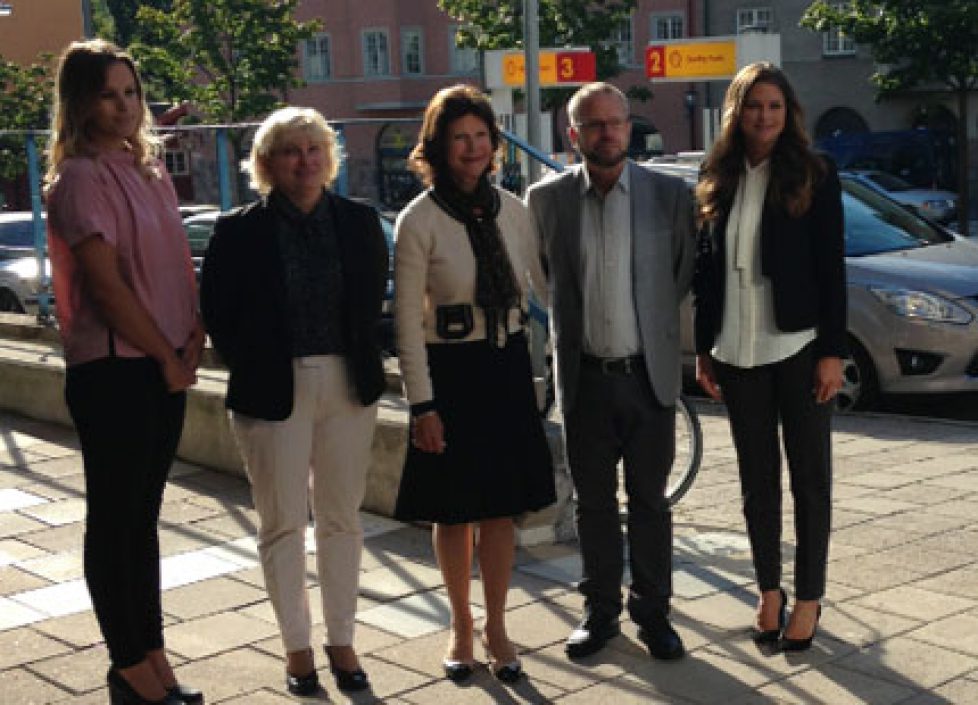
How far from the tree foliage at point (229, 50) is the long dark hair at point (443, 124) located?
35.3m

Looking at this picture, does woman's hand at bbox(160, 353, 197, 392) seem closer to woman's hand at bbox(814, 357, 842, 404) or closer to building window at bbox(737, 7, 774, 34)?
woman's hand at bbox(814, 357, 842, 404)

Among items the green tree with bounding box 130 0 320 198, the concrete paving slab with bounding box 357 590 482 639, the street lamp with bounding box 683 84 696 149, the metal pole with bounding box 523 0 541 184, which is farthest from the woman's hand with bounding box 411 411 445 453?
the street lamp with bounding box 683 84 696 149

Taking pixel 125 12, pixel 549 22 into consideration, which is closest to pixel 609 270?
pixel 549 22

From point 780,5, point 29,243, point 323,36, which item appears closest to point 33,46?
point 323,36

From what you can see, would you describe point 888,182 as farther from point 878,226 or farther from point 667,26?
point 878,226

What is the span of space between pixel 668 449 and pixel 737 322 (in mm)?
474

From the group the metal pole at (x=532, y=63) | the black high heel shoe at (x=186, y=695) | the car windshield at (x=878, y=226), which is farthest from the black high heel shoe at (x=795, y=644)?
the car windshield at (x=878, y=226)

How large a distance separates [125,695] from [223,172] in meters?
5.42

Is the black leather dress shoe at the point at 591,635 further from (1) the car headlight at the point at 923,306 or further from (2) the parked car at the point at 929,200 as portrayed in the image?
(2) the parked car at the point at 929,200

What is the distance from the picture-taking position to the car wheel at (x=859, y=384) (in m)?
10.5

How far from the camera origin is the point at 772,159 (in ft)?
17.0

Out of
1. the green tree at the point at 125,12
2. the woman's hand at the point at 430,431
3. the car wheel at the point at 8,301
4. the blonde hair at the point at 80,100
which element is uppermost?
the green tree at the point at 125,12

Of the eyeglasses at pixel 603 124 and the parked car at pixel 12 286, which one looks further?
the parked car at pixel 12 286

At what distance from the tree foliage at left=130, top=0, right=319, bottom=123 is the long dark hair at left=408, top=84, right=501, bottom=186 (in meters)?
35.3
